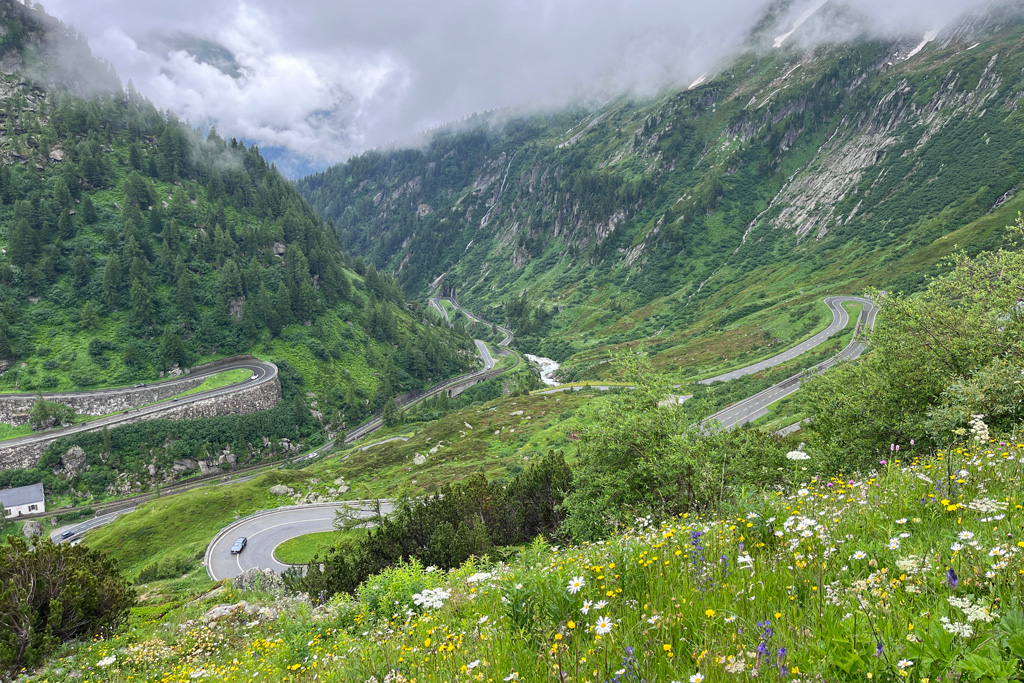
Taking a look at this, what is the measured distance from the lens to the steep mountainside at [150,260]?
389 feet

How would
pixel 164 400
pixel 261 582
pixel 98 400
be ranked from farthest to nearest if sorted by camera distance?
pixel 164 400 < pixel 98 400 < pixel 261 582

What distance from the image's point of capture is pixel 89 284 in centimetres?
12600

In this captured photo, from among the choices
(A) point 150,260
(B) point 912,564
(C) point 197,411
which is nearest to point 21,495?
(C) point 197,411

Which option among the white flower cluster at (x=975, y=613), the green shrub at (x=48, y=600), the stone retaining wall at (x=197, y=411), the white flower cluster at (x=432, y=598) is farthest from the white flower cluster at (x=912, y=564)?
the stone retaining wall at (x=197, y=411)

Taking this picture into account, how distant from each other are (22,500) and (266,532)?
222 feet

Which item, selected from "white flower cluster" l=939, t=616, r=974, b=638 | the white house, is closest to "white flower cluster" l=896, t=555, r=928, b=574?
"white flower cluster" l=939, t=616, r=974, b=638

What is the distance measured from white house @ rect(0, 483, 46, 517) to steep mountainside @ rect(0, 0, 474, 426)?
93.5 feet

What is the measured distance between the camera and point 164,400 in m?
113

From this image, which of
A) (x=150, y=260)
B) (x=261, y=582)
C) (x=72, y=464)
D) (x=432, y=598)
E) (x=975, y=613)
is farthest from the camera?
(x=150, y=260)

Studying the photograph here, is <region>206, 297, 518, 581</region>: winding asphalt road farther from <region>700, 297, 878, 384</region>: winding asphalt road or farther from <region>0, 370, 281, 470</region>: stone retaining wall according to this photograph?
<region>700, 297, 878, 384</region>: winding asphalt road

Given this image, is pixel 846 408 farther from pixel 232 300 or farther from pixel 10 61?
pixel 10 61

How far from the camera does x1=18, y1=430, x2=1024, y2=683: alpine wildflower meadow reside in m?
2.98

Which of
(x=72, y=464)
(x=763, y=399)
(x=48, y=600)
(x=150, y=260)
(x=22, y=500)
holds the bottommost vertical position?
(x=763, y=399)

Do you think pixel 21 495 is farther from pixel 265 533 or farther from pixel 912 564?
pixel 912 564
